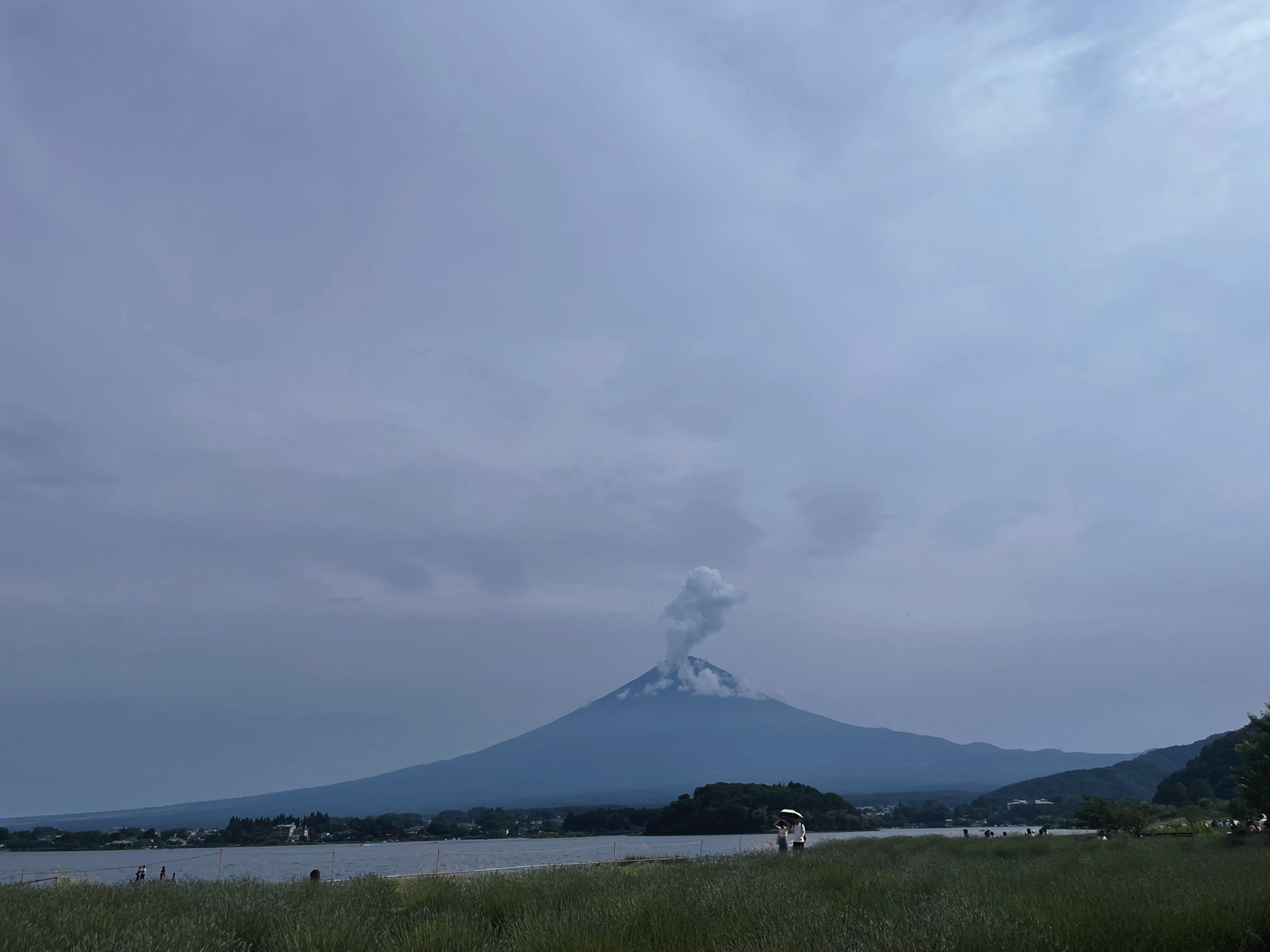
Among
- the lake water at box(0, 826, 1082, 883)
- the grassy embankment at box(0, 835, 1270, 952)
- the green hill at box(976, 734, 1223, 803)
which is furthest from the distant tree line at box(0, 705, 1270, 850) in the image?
the green hill at box(976, 734, 1223, 803)

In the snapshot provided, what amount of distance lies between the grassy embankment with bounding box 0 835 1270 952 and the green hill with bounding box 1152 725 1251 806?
8102 cm

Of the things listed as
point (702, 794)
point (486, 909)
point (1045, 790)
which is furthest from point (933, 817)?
point (486, 909)

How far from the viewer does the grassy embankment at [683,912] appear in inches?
310

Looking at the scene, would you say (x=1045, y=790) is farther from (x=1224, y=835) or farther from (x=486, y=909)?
(x=486, y=909)

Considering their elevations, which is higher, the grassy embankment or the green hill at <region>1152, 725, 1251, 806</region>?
the green hill at <region>1152, 725, 1251, 806</region>

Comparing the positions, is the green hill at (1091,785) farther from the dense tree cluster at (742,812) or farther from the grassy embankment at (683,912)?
the grassy embankment at (683,912)

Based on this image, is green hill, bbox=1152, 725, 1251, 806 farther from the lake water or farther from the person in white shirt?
the person in white shirt

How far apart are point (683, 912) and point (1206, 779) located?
333 feet

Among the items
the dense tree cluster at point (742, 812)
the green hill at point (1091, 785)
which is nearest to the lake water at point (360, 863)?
the dense tree cluster at point (742, 812)

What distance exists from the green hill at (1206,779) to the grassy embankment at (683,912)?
81.0 metres

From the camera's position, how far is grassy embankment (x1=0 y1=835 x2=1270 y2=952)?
7.88m

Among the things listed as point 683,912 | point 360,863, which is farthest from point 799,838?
point 360,863

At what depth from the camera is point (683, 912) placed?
955cm

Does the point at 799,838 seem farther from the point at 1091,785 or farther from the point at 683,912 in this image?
the point at 1091,785
